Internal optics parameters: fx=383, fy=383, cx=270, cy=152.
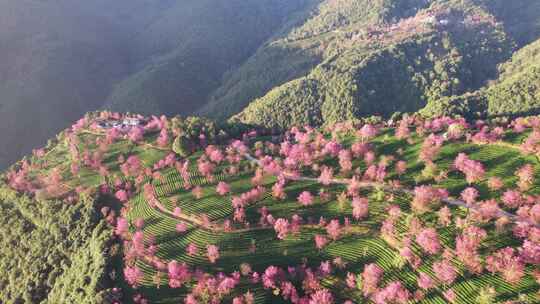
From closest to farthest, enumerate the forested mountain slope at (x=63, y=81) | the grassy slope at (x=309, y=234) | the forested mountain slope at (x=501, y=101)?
the grassy slope at (x=309, y=234)
the forested mountain slope at (x=501, y=101)
the forested mountain slope at (x=63, y=81)

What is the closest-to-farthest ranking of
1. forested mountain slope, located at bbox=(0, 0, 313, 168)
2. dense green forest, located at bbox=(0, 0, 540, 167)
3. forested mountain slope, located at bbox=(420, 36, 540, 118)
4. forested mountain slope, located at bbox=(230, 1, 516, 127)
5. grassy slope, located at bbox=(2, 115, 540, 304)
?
grassy slope, located at bbox=(2, 115, 540, 304), forested mountain slope, located at bbox=(420, 36, 540, 118), forested mountain slope, located at bbox=(230, 1, 516, 127), dense green forest, located at bbox=(0, 0, 540, 167), forested mountain slope, located at bbox=(0, 0, 313, 168)

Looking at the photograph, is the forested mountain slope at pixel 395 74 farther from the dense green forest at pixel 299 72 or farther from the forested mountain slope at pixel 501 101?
the forested mountain slope at pixel 501 101

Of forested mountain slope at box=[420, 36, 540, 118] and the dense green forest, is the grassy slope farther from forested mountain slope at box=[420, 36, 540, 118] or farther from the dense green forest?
the dense green forest

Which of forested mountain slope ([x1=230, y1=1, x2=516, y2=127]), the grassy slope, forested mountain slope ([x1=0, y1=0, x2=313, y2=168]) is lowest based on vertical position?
the grassy slope

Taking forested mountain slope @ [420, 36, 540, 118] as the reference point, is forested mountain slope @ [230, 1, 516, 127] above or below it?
above

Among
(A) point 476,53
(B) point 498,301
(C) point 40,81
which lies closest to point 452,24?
(A) point 476,53

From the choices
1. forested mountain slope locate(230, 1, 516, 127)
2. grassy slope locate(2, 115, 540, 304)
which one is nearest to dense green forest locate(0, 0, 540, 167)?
forested mountain slope locate(230, 1, 516, 127)

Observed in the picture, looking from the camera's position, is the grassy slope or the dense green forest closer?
the grassy slope

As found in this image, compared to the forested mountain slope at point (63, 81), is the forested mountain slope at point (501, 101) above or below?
below

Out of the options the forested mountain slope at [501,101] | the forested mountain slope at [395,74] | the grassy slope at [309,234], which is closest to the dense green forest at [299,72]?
the forested mountain slope at [395,74]

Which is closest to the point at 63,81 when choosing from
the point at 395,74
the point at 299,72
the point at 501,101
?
the point at 299,72

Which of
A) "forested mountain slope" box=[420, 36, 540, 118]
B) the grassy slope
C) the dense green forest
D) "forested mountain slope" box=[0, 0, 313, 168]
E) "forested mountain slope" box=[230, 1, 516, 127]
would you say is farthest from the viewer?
"forested mountain slope" box=[0, 0, 313, 168]

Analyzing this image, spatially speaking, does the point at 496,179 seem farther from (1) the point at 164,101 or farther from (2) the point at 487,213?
(1) the point at 164,101
